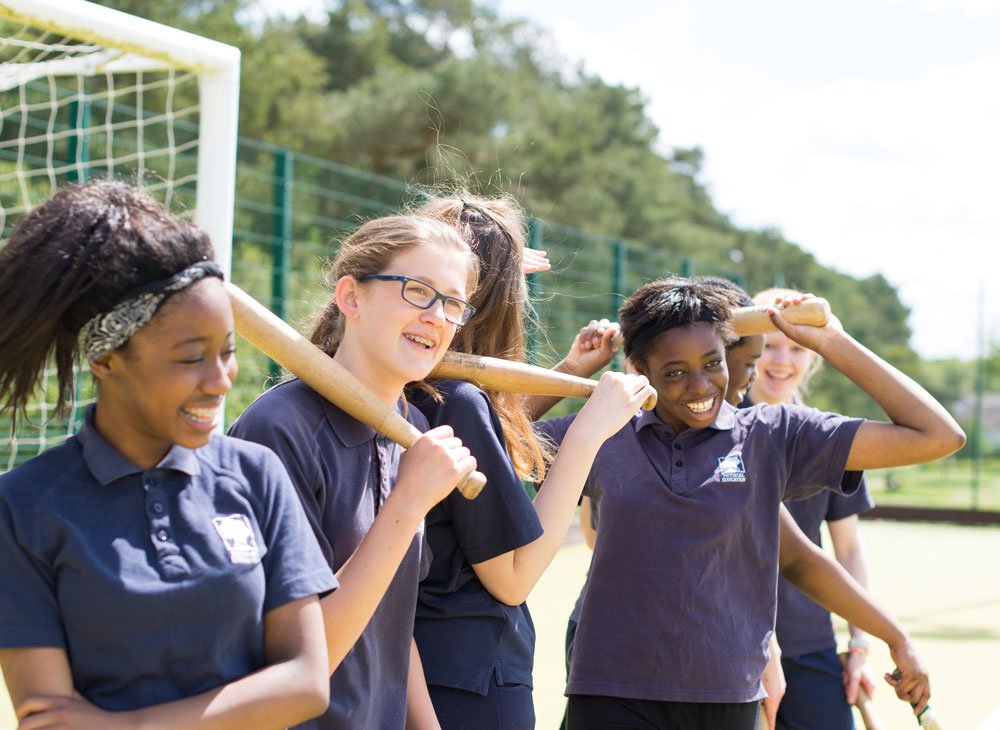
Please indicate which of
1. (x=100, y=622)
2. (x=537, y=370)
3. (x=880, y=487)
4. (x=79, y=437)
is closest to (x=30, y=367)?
(x=79, y=437)

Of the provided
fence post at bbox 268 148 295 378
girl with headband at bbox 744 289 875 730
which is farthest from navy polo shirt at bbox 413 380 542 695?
fence post at bbox 268 148 295 378

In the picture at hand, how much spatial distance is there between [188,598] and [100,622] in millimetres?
113

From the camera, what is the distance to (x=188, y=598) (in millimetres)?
1521

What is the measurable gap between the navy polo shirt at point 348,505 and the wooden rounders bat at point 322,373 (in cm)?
5

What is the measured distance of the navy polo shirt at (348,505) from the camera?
1987 mm

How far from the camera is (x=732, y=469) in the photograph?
2867 millimetres

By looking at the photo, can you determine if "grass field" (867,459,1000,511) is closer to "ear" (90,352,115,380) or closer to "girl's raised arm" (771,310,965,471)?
"girl's raised arm" (771,310,965,471)

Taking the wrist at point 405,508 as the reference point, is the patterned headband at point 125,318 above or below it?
above

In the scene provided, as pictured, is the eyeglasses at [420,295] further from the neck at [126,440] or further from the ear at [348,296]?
the neck at [126,440]

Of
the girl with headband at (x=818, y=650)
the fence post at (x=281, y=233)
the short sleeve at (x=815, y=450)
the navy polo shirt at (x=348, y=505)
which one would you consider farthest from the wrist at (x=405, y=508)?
the fence post at (x=281, y=233)

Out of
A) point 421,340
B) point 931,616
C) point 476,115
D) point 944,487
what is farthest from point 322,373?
point 476,115

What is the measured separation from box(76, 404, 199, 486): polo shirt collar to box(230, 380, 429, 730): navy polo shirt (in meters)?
0.36

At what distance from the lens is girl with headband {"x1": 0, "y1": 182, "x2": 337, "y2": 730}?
148 cm

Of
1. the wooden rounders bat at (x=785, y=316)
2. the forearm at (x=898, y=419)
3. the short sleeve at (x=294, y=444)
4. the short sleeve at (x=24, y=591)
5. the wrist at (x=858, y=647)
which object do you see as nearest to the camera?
the short sleeve at (x=24, y=591)
